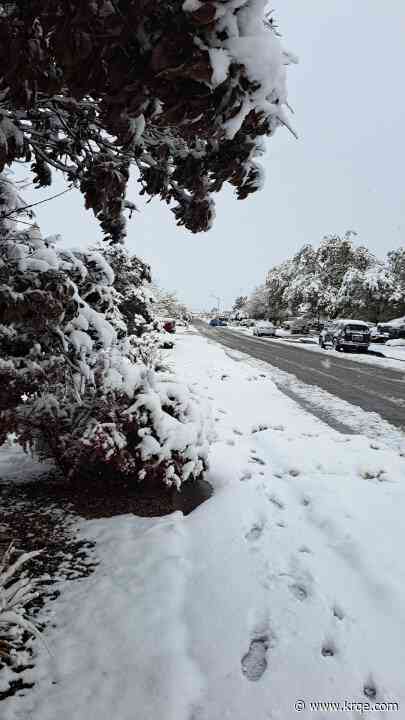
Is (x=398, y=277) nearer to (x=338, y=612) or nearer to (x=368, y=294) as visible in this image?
(x=368, y=294)

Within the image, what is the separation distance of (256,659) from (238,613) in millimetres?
276

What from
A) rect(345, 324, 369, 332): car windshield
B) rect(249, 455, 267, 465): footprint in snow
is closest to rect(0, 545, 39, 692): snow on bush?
rect(249, 455, 267, 465): footprint in snow

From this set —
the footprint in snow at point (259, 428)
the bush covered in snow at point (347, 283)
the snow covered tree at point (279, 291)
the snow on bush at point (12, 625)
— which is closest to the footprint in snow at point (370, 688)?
the snow on bush at point (12, 625)

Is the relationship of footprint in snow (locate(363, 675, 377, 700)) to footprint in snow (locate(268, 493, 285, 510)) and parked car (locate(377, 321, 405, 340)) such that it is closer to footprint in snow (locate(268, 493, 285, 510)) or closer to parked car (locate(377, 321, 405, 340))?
footprint in snow (locate(268, 493, 285, 510))

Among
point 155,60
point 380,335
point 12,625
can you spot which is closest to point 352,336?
point 380,335

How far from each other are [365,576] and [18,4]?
3.09 meters

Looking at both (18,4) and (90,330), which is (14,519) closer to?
(90,330)

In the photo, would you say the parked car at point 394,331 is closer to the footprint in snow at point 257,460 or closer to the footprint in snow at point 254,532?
the footprint in snow at point 257,460

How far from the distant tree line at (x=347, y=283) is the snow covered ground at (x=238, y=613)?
123 ft

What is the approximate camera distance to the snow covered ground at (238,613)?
175 cm

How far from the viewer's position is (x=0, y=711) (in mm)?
1736

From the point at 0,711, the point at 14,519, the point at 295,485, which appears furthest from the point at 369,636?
the point at 14,519

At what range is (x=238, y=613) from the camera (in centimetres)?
221

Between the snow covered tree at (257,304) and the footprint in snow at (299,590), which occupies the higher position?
the snow covered tree at (257,304)
